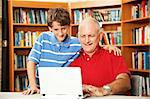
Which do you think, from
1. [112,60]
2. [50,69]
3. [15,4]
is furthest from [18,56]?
[50,69]

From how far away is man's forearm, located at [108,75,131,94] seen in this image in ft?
6.25

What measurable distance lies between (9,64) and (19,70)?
0.19 meters

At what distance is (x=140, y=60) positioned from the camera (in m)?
4.10

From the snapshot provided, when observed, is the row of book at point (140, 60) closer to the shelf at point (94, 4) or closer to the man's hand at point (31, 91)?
the shelf at point (94, 4)

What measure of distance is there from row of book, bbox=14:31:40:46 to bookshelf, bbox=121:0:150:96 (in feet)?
4.77

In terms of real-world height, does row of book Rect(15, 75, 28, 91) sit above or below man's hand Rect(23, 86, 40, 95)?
below

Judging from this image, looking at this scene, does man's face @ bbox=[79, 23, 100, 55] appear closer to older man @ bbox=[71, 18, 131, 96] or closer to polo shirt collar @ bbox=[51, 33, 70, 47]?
older man @ bbox=[71, 18, 131, 96]

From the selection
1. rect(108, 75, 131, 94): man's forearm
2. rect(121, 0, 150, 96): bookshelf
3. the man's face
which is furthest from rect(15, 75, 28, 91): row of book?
rect(108, 75, 131, 94): man's forearm

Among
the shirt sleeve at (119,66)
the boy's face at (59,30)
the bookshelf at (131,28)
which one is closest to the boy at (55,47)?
the boy's face at (59,30)

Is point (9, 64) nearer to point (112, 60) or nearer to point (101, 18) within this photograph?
point (101, 18)

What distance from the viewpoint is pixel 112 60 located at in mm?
2158

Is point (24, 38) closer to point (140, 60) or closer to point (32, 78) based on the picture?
point (140, 60)

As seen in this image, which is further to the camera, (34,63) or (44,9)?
(44,9)

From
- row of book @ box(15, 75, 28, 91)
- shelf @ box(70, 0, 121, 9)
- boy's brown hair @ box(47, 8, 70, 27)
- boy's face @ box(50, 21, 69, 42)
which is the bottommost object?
row of book @ box(15, 75, 28, 91)
